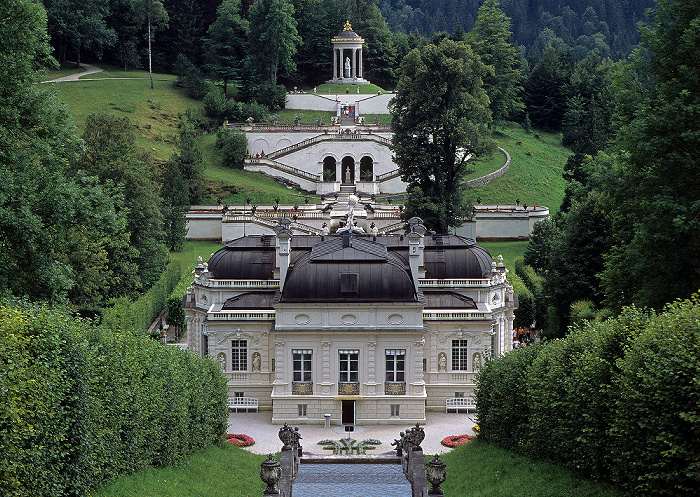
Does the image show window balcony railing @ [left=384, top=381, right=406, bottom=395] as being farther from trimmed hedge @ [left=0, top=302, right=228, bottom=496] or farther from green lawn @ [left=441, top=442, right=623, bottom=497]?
trimmed hedge @ [left=0, top=302, right=228, bottom=496]

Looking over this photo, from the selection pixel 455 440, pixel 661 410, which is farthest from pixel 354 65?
pixel 661 410

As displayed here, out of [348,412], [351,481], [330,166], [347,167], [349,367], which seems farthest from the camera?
[330,166]

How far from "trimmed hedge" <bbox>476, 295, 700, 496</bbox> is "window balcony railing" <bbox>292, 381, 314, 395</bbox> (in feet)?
42.6

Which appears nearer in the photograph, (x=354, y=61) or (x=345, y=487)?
(x=345, y=487)

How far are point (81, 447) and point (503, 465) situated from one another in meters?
15.7

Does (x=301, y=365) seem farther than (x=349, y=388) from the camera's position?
Yes

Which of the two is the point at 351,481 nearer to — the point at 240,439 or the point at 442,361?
the point at 240,439

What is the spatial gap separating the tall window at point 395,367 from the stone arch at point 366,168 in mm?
58858

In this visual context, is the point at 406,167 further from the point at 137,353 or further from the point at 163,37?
the point at 163,37

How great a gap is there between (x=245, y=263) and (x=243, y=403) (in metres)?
7.57

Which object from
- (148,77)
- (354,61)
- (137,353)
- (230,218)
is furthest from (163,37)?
(137,353)

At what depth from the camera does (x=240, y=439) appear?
4612 cm

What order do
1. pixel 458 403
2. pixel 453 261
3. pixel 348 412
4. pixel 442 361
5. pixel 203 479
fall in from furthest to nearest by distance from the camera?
pixel 453 261 < pixel 442 361 < pixel 458 403 < pixel 348 412 < pixel 203 479

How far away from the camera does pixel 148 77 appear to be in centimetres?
13325
